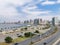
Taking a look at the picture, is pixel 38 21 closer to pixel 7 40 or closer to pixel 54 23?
pixel 54 23

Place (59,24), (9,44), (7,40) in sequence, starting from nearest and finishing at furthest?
1. (9,44)
2. (7,40)
3. (59,24)

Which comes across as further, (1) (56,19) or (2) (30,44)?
(1) (56,19)

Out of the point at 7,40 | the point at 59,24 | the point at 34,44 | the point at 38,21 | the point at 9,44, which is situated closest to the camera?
the point at 34,44

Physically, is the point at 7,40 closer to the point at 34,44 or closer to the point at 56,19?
the point at 34,44

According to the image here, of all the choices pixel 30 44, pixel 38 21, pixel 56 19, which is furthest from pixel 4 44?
pixel 38 21

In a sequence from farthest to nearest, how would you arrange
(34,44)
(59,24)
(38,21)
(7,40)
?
(38,21) → (59,24) → (7,40) → (34,44)

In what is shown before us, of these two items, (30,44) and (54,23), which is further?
(54,23)

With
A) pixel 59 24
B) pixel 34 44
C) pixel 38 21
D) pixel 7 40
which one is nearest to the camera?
pixel 34 44

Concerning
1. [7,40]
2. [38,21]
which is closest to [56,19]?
[38,21]
